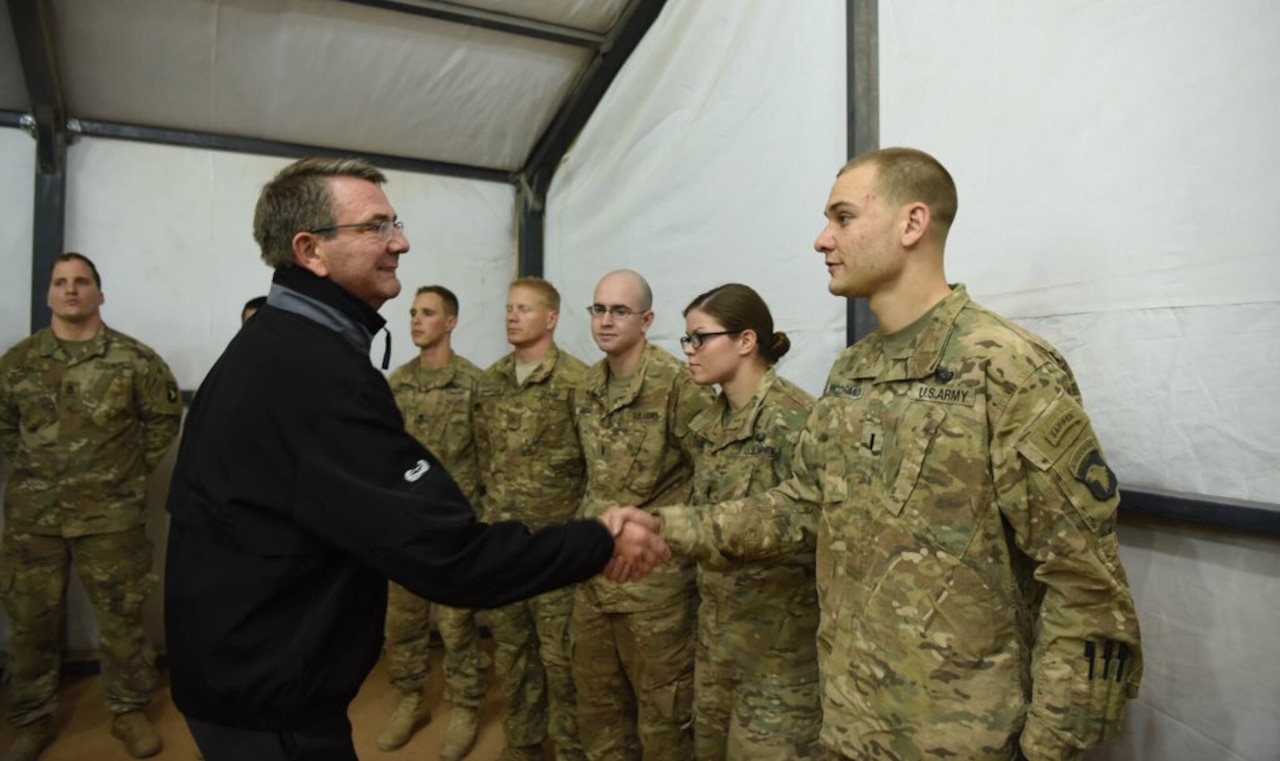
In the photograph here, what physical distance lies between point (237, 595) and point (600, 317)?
1.59 metres

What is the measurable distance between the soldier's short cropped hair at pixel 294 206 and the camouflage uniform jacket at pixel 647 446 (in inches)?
48.9

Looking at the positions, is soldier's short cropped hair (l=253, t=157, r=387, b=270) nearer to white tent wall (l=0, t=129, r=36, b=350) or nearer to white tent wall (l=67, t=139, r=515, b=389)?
white tent wall (l=67, t=139, r=515, b=389)

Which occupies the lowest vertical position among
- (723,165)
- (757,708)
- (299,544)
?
(757,708)

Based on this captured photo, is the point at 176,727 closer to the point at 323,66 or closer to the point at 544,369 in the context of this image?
the point at 544,369

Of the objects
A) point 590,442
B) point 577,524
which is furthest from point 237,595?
point 590,442

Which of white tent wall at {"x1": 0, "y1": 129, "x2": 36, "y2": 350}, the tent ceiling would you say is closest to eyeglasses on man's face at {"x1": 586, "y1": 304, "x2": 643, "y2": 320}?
the tent ceiling

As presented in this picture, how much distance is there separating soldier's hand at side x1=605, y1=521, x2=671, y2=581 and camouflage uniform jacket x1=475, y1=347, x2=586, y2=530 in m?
1.31

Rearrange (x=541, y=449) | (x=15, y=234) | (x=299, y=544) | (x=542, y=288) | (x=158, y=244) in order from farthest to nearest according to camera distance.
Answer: (x=158, y=244)
(x=15, y=234)
(x=542, y=288)
(x=541, y=449)
(x=299, y=544)

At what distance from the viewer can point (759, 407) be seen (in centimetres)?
203

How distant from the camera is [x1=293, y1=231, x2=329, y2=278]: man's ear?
1.47 m

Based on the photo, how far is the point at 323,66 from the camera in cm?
377

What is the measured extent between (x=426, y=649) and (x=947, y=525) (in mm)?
2761

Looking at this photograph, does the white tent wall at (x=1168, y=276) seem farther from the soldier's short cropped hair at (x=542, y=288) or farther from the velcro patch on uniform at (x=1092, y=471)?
the soldier's short cropped hair at (x=542, y=288)

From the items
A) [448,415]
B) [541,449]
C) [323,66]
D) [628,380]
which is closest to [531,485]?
[541,449]
